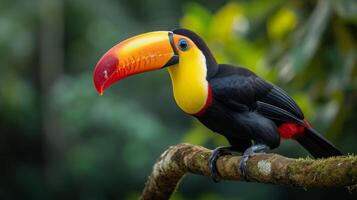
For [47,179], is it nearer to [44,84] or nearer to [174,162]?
[44,84]

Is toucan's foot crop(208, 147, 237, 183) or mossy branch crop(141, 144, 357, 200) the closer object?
mossy branch crop(141, 144, 357, 200)

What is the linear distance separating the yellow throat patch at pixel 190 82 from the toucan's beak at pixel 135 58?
0.04m

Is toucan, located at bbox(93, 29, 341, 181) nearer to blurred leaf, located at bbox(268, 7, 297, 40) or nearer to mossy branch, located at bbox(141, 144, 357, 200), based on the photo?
mossy branch, located at bbox(141, 144, 357, 200)

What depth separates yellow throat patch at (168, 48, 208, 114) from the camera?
248 cm

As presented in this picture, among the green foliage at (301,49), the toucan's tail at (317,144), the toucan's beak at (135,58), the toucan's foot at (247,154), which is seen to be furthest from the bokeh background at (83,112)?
the toucan's beak at (135,58)

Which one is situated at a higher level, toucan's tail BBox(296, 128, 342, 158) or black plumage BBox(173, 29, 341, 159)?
black plumage BBox(173, 29, 341, 159)

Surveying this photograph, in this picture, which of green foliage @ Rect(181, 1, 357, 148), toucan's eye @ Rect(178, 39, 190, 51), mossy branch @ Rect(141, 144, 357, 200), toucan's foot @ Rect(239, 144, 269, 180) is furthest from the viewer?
green foliage @ Rect(181, 1, 357, 148)

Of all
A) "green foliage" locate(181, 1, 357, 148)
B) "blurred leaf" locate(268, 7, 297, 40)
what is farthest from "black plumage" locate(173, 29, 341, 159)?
"blurred leaf" locate(268, 7, 297, 40)

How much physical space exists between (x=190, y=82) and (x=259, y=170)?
17.8 inches

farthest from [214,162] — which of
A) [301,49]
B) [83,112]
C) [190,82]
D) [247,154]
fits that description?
[83,112]

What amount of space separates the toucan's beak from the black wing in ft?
0.62

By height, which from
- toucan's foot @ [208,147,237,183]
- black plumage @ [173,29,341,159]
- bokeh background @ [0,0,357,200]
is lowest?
bokeh background @ [0,0,357,200]

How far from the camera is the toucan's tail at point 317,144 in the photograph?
263 centimetres

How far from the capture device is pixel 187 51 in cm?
256
